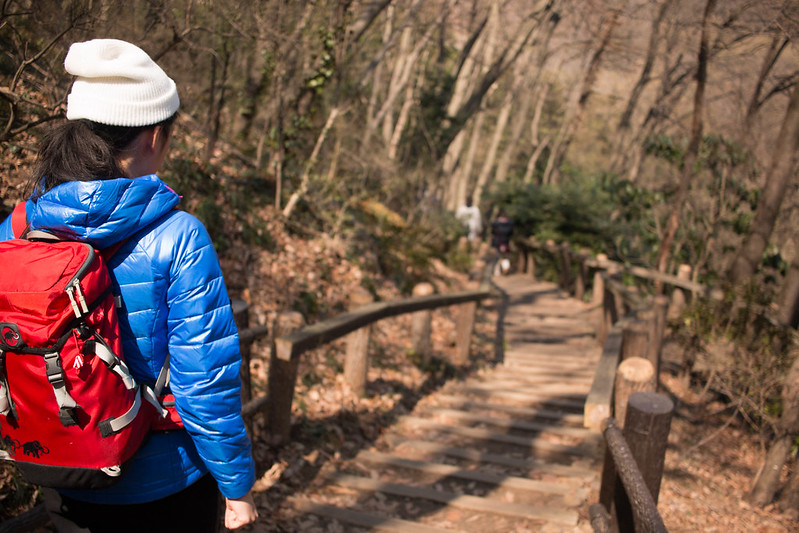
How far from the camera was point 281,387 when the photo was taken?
13.5ft

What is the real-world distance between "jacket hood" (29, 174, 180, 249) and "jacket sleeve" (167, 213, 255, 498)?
0.38 feet

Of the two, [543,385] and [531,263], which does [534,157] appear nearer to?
[531,263]

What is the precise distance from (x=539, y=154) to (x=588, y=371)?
2586cm

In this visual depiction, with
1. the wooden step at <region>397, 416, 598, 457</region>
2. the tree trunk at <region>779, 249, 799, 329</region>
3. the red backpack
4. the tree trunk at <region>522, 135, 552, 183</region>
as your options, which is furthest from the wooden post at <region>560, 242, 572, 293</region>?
the tree trunk at <region>522, 135, 552, 183</region>

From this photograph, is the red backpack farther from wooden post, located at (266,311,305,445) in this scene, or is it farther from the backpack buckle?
wooden post, located at (266,311,305,445)

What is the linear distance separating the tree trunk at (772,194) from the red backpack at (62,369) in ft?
27.7

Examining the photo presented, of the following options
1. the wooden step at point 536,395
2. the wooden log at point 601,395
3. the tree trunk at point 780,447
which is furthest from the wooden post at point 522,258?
the wooden log at point 601,395

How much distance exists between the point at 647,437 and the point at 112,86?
2740 millimetres

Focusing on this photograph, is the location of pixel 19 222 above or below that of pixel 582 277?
above

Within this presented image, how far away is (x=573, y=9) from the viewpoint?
1677cm

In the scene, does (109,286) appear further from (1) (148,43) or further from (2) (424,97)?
(2) (424,97)

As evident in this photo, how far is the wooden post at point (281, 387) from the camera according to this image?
4.06 metres

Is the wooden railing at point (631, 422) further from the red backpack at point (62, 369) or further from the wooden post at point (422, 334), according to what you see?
the wooden post at point (422, 334)

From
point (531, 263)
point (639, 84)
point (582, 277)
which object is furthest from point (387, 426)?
point (639, 84)
